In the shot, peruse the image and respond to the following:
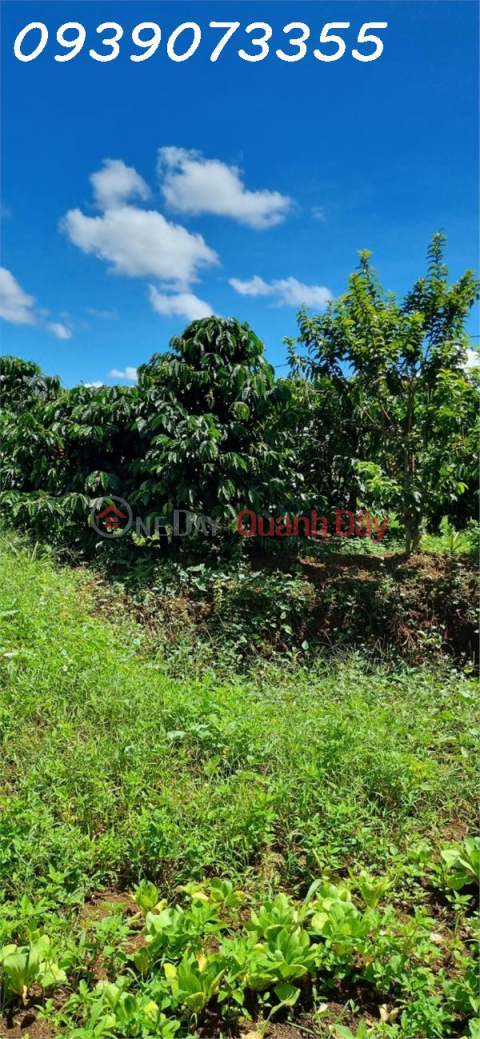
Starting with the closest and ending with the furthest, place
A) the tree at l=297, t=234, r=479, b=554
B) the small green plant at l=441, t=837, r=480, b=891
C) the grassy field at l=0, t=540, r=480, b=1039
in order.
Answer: the grassy field at l=0, t=540, r=480, b=1039 < the small green plant at l=441, t=837, r=480, b=891 < the tree at l=297, t=234, r=479, b=554

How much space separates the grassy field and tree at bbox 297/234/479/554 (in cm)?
209

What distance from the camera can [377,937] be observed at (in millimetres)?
1826

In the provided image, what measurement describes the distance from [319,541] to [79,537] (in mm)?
2446

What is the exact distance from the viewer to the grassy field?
5.61 ft

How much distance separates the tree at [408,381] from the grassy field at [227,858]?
6.84 feet

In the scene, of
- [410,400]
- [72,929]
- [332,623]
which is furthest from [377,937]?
[410,400]

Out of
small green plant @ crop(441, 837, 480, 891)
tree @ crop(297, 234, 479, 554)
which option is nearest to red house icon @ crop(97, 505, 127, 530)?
tree @ crop(297, 234, 479, 554)

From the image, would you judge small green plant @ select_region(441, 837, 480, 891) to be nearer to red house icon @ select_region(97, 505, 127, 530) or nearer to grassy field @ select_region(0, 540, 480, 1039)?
grassy field @ select_region(0, 540, 480, 1039)

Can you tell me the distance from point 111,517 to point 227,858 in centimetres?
402

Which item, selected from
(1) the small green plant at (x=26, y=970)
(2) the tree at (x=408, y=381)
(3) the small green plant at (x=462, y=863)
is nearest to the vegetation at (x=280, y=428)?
(2) the tree at (x=408, y=381)

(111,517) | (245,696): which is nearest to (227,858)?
(245,696)
